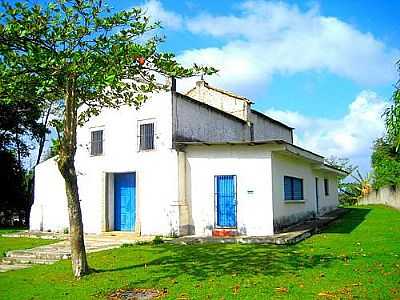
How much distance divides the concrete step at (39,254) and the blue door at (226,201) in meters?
5.94

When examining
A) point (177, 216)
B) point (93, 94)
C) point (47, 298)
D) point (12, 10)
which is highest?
point (12, 10)

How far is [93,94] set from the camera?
433 inches

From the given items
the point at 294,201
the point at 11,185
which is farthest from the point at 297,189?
the point at 11,185

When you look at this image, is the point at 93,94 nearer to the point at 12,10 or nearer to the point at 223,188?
the point at 12,10

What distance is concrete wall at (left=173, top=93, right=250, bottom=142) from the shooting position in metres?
18.1

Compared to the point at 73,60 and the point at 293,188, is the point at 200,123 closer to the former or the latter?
the point at 293,188

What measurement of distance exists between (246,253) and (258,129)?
571 inches

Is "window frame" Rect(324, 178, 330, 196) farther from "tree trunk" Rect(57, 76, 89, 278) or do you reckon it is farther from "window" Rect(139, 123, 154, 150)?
"tree trunk" Rect(57, 76, 89, 278)

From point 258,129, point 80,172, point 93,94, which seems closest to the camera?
point 93,94

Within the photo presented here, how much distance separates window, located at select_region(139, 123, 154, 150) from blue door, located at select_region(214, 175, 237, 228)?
3.37m

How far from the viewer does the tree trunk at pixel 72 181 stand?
407 inches

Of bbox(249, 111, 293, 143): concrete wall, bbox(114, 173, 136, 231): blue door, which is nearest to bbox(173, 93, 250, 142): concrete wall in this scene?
bbox(249, 111, 293, 143): concrete wall

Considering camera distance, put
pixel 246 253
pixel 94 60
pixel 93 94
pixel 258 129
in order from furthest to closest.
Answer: pixel 258 129
pixel 246 253
pixel 93 94
pixel 94 60

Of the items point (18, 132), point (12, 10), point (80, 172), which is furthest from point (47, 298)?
point (18, 132)
